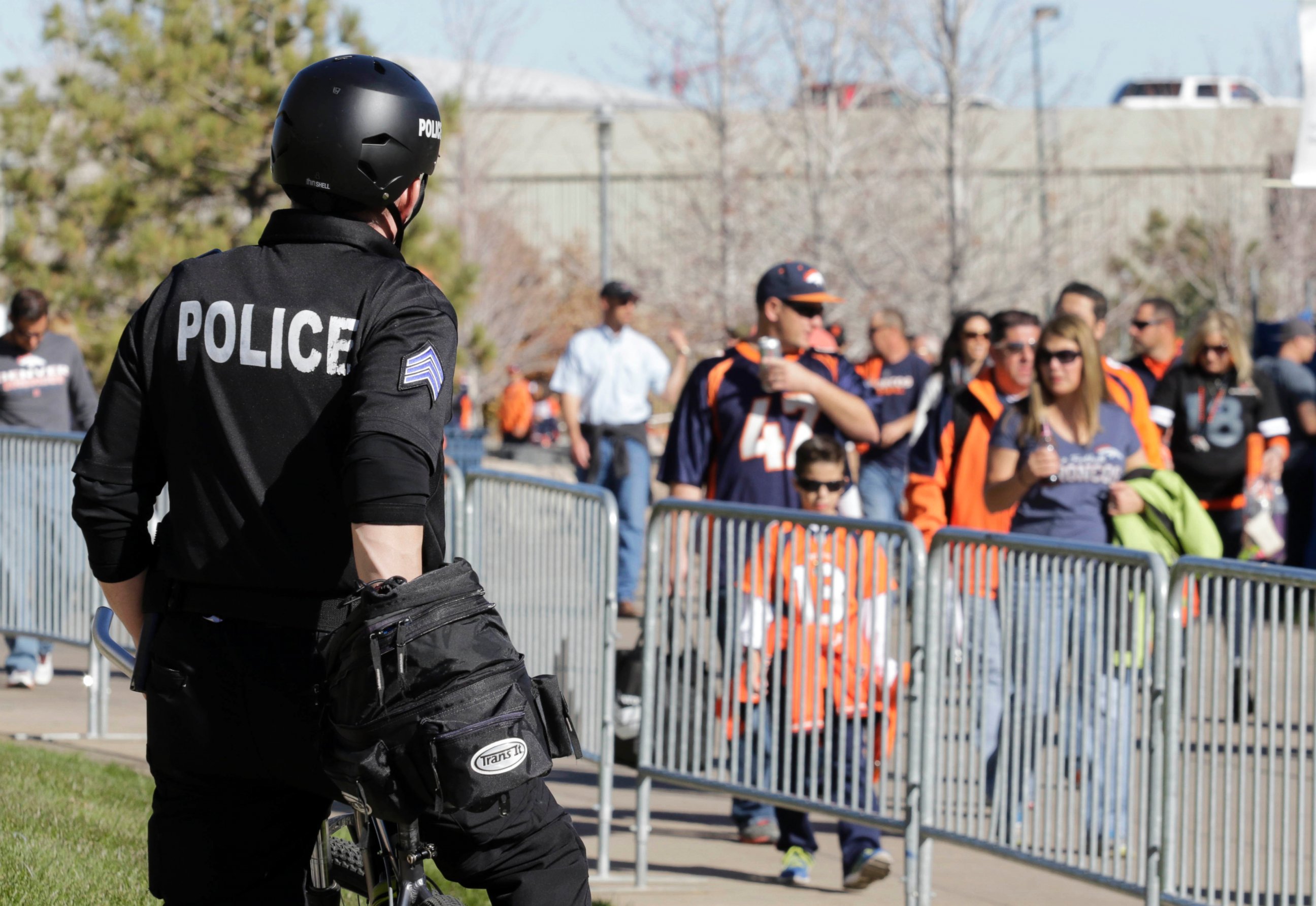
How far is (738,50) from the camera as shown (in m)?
23.1

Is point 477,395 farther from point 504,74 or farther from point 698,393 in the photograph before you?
Answer: point 698,393

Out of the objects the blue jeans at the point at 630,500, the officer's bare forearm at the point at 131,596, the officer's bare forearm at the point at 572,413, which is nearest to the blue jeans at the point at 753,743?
the officer's bare forearm at the point at 131,596

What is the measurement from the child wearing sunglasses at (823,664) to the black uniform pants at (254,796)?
8.36 feet

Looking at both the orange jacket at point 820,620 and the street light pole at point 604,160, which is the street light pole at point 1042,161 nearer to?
the street light pole at point 604,160

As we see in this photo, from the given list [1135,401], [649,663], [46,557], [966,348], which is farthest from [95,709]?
[966,348]

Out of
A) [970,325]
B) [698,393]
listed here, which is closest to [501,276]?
[970,325]

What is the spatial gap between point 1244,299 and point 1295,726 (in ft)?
85.1

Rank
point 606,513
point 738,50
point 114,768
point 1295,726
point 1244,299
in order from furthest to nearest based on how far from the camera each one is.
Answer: point 1244,299 → point 738,50 → point 114,768 → point 606,513 → point 1295,726

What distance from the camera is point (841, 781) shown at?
518 centimetres

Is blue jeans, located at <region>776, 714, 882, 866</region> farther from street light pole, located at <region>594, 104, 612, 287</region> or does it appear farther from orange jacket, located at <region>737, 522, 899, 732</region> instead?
street light pole, located at <region>594, 104, 612, 287</region>

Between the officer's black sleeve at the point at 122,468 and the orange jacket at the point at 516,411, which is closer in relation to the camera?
the officer's black sleeve at the point at 122,468

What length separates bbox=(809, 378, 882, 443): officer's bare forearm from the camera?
6.44m

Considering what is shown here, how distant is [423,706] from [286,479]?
46cm

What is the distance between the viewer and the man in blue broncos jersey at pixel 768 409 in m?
6.50
